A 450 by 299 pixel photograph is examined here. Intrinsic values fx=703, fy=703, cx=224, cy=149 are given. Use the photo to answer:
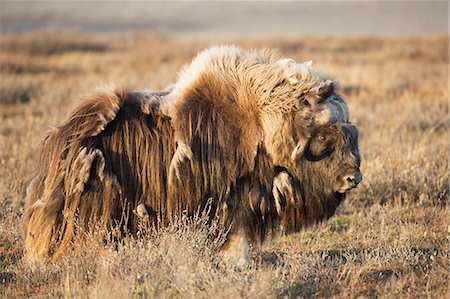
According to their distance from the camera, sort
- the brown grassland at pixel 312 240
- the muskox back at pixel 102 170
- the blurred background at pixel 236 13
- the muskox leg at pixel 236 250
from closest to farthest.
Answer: the brown grassland at pixel 312 240 < the muskox back at pixel 102 170 < the muskox leg at pixel 236 250 < the blurred background at pixel 236 13

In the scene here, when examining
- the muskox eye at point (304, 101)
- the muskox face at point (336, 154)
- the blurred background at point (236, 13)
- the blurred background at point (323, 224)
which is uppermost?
the muskox eye at point (304, 101)

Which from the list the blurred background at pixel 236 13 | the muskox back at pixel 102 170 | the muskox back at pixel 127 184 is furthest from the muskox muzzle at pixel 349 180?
the blurred background at pixel 236 13

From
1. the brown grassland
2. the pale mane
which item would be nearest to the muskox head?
the pale mane

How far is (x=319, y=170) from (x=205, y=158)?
727 millimetres

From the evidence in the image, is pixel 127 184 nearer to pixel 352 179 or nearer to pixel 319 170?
pixel 319 170

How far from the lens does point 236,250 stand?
4426 mm

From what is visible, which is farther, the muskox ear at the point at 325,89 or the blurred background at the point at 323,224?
the muskox ear at the point at 325,89

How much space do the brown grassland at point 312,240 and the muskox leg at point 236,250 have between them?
0.10 meters

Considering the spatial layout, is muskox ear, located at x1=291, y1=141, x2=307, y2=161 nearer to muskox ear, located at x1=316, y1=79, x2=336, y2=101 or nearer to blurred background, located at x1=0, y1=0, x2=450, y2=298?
muskox ear, located at x1=316, y1=79, x2=336, y2=101

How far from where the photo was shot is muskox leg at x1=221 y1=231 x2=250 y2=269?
441 centimetres

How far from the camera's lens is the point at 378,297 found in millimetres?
4020

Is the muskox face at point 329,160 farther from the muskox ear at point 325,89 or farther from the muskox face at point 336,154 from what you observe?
the muskox ear at point 325,89

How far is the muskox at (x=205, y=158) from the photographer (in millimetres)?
4328

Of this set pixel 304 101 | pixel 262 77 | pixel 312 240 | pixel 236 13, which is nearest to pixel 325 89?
pixel 304 101
